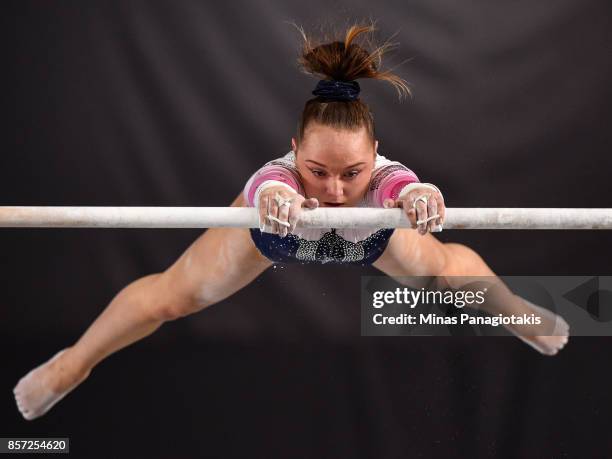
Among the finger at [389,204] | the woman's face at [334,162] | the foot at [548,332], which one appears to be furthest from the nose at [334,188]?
the foot at [548,332]

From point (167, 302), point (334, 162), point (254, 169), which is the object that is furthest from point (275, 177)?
point (254, 169)

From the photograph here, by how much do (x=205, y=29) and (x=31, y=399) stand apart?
1.21 m

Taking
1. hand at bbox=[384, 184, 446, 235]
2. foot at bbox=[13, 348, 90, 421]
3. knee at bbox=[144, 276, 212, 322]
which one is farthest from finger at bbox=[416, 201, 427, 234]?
foot at bbox=[13, 348, 90, 421]

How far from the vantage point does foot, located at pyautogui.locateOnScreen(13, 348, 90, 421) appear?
1.93m

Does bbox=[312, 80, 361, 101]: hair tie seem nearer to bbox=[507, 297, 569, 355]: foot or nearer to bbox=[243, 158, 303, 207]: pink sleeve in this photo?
bbox=[243, 158, 303, 207]: pink sleeve

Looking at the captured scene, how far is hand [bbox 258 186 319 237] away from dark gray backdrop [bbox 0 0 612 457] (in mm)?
1112

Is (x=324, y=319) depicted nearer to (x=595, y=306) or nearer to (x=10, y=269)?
(x=595, y=306)

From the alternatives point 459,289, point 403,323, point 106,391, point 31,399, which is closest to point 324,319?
point 403,323

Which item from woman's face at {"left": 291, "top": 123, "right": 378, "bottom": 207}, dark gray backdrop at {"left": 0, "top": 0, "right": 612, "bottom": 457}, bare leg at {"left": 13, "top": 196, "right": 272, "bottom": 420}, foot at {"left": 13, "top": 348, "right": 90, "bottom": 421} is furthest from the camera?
dark gray backdrop at {"left": 0, "top": 0, "right": 612, "bottom": 457}

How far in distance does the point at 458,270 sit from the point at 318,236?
1.66 ft

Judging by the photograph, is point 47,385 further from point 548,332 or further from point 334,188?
point 548,332

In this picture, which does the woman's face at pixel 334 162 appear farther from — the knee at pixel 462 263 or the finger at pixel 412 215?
the knee at pixel 462 263

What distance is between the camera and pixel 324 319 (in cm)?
237

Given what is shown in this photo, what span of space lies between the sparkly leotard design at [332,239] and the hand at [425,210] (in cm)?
13
